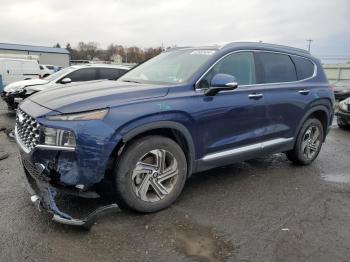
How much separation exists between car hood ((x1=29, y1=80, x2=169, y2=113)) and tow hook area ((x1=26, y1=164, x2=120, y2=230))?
0.62 m

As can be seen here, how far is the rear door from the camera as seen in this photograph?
4738 millimetres

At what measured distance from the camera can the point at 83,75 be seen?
10.5 meters

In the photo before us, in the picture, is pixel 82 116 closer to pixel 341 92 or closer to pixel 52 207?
pixel 52 207

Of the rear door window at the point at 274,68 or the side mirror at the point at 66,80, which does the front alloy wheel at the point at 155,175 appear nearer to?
the rear door window at the point at 274,68

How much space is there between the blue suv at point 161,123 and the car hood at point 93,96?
11 mm

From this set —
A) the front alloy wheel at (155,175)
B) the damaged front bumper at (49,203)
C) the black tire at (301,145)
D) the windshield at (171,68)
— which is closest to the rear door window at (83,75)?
the windshield at (171,68)

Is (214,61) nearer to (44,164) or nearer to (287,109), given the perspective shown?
(287,109)

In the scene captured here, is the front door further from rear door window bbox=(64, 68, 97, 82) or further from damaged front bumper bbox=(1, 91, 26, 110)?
damaged front bumper bbox=(1, 91, 26, 110)

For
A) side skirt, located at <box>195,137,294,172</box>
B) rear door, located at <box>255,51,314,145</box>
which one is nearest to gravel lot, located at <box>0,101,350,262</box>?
side skirt, located at <box>195,137,294,172</box>

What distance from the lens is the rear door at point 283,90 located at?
4.74 metres

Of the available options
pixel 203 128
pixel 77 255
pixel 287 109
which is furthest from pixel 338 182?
pixel 77 255

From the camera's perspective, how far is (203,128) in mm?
3920

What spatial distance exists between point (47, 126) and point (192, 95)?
1.55m

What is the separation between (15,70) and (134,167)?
1764cm
